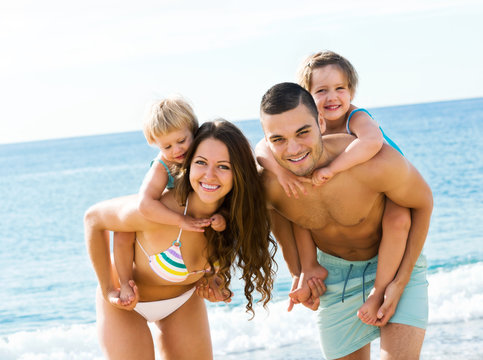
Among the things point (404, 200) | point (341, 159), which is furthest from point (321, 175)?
point (404, 200)

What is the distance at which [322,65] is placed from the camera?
15.0 feet

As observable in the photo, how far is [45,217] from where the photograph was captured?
2411 centimetres

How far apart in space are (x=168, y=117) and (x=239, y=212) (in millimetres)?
922

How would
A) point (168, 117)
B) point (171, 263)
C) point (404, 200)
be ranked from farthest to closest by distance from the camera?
point (168, 117) → point (171, 263) → point (404, 200)

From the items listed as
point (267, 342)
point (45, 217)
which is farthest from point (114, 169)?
point (267, 342)

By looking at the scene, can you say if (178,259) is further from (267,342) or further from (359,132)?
(267,342)

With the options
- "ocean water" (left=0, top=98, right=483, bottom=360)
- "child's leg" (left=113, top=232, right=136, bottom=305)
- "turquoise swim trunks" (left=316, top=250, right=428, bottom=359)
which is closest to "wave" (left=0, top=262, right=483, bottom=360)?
"ocean water" (left=0, top=98, right=483, bottom=360)

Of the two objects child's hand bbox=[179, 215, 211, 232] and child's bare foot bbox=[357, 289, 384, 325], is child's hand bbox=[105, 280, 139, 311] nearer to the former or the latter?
child's hand bbox=[179, 215, 211, 232]

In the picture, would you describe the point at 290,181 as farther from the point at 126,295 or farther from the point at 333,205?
the point at 126,295

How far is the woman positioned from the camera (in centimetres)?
392

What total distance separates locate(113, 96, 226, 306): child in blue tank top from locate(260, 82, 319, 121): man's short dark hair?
738 mm

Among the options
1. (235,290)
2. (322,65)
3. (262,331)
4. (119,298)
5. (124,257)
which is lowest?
(235,290)

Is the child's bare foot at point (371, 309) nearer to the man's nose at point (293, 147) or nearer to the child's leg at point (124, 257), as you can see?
the man's nose at point (293, 147)

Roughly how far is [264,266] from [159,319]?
0.96 m
